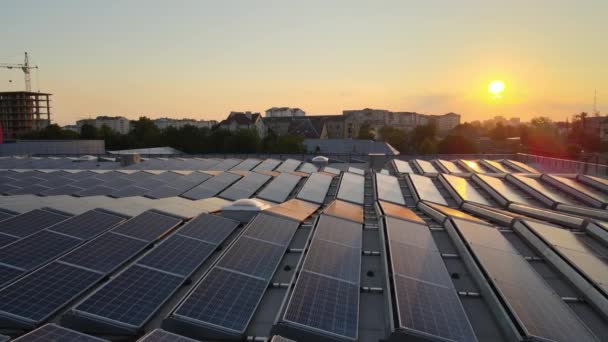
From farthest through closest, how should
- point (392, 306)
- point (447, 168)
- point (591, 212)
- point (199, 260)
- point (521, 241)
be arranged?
point (447, 168) → point (591, 212) → point (521, 241) → point (199, 260) → point (392, 306)

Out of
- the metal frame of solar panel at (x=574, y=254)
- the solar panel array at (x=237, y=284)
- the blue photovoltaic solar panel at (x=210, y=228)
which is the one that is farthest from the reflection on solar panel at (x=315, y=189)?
the metal frame of solar panel at (x=574, y=254)

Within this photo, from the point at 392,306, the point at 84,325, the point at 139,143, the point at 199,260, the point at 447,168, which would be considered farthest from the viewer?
the point at 139,143

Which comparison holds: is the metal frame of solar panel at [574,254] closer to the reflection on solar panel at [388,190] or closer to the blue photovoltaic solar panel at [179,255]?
the reflection on solar panel at [388,190]

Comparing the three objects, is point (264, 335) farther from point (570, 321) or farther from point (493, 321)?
point (570, 321)

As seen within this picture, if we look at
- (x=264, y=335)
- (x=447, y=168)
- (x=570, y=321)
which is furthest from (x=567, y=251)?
(x=447, y=168)

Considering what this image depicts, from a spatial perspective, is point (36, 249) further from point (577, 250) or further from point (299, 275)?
point (577, 250)

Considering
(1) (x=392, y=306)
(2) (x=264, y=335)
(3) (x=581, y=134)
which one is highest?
(3) (x=581, y=134)

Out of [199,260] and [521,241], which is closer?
[199,260]

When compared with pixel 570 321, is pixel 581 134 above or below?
above

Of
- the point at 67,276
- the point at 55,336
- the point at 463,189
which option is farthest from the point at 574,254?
the point at 67,276

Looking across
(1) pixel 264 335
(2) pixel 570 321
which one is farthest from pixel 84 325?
(2) pixel 570 321
